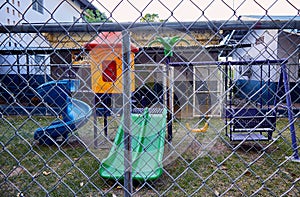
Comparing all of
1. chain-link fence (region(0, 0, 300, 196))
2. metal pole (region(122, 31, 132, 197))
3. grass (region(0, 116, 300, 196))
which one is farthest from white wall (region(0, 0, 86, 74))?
metal pole (region(122, 31, 132, 197))

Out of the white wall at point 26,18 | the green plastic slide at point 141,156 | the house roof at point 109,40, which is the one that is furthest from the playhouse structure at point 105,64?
the green plastic slide at point 141,156

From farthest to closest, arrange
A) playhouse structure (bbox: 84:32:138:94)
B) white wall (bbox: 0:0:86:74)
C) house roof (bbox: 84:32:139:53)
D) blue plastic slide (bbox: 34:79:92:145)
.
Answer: blue plastic slide (bbox: 34:79:92:145)
white wall (bbox: 0:0:86:74)
playhouse structure (bbox: 84:32:138:94)
house roof (bbox: 84:32:139:53)

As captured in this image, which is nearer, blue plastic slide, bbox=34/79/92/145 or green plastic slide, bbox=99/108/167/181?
green plastic slide, bbox=99/108/167/181

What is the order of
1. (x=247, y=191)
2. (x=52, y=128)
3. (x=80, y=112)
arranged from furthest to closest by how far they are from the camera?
(x=80, y=112) < (x=52, y=128) < (x=247, y=191)

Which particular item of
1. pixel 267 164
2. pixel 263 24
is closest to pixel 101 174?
pixel 267 164

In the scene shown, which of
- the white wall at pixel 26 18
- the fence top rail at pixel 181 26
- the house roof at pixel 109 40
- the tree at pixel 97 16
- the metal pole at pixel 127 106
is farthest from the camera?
the white wall at pixel 26 18

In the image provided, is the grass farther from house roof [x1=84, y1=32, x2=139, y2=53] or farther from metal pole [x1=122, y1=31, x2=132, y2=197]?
house roof [x1=84, y1=32, x2=139, y2=53]

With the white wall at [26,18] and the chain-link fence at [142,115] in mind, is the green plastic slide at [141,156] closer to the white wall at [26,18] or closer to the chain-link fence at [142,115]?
the chain-link fence at [142,115]

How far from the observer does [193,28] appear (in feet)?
4.00

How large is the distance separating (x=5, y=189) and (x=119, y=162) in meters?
1.21

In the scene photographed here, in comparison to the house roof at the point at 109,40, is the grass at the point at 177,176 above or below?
below

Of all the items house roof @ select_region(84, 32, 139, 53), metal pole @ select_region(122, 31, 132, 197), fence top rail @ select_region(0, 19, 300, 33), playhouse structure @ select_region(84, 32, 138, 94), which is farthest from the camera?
playhouse structure @ select_region(84, 32, 138, 94)

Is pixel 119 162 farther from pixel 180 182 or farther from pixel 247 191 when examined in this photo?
pixel 247 191

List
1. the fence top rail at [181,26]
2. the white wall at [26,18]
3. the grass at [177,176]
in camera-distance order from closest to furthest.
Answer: the fence top rail at [181,26]
the grass at [177,176]
the white wall at [26,18]
